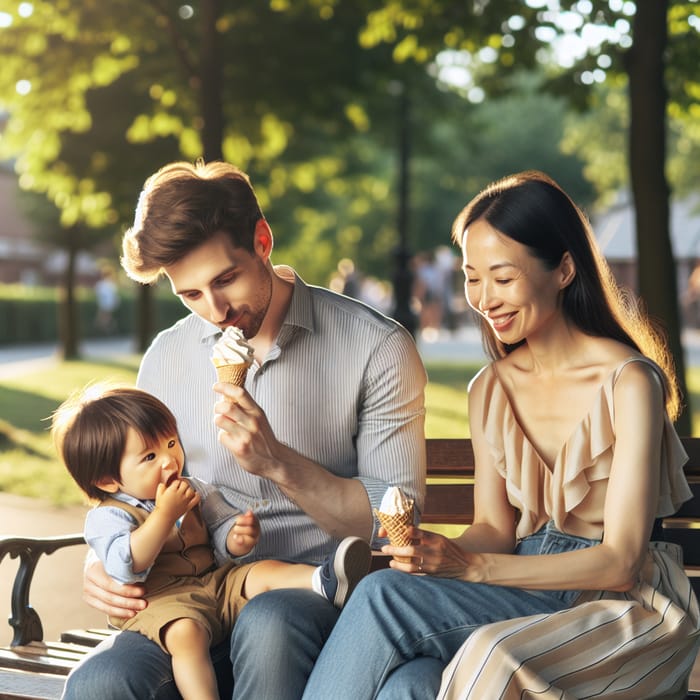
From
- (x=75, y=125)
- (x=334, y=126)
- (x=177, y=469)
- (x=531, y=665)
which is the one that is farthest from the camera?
(x=334, y=126)

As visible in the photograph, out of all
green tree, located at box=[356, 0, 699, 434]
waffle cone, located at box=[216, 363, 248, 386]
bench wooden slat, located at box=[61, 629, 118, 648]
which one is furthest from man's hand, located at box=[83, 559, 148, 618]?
green tree, located at box=[356, 0, 699, 434]

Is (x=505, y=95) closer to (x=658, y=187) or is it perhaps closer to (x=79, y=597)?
(x=658, y=187)

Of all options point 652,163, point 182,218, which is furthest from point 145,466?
point 652,163

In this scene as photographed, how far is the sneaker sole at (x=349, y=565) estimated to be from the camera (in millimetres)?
3426

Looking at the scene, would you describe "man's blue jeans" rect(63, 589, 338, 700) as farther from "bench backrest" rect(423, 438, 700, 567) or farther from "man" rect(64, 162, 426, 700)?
"bench backrest" rect(423, 438, 700, 567)

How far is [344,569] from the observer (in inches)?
136

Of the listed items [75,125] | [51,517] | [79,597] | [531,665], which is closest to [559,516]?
[531,665]

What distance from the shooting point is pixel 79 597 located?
23.1 ft

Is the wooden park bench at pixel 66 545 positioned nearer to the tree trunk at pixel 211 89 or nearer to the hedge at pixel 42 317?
the tree trunk at pixel 211 89

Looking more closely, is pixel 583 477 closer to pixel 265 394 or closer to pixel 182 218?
pixel 265 394

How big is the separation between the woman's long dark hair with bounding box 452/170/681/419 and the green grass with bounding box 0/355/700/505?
1.17m

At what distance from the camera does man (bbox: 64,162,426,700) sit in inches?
135

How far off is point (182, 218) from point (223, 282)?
0.67 ft

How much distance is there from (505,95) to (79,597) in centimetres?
788
